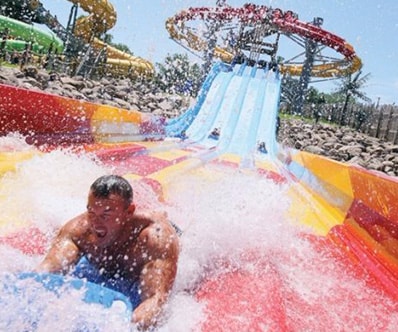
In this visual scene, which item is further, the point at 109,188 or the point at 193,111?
the point at 193,111

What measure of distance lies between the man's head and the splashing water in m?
0.35

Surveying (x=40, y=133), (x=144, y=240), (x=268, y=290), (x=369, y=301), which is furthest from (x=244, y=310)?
(x=40, y=133)

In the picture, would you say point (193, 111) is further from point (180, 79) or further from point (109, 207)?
point (180, 79)

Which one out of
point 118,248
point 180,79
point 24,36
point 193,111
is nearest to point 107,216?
point 118,248

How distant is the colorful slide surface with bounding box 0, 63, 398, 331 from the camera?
224 centimetres

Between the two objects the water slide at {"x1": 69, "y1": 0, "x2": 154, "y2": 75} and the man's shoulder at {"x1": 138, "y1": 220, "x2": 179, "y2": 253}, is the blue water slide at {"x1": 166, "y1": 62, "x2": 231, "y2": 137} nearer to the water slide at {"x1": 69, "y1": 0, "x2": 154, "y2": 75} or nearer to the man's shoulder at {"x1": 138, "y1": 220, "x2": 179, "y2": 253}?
the water slide at {"x1": 69, "y1": 0, "x2": 154, "y2": 75}

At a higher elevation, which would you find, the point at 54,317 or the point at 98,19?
the point at 98,19

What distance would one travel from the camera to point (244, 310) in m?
2.02

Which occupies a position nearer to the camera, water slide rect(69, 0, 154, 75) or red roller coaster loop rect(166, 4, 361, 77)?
red roller coaster loop rect(166, 4, 361, 77)

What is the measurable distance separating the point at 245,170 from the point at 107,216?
3790 millimetres

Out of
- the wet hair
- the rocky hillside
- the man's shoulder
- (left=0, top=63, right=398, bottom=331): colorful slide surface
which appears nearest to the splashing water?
(left=0, top=63, right=398, bottom=331): colorful slide surface

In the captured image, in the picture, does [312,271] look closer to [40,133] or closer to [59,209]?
[59,209]

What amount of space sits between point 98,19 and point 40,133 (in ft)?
49.0

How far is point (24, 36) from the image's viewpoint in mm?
18953
